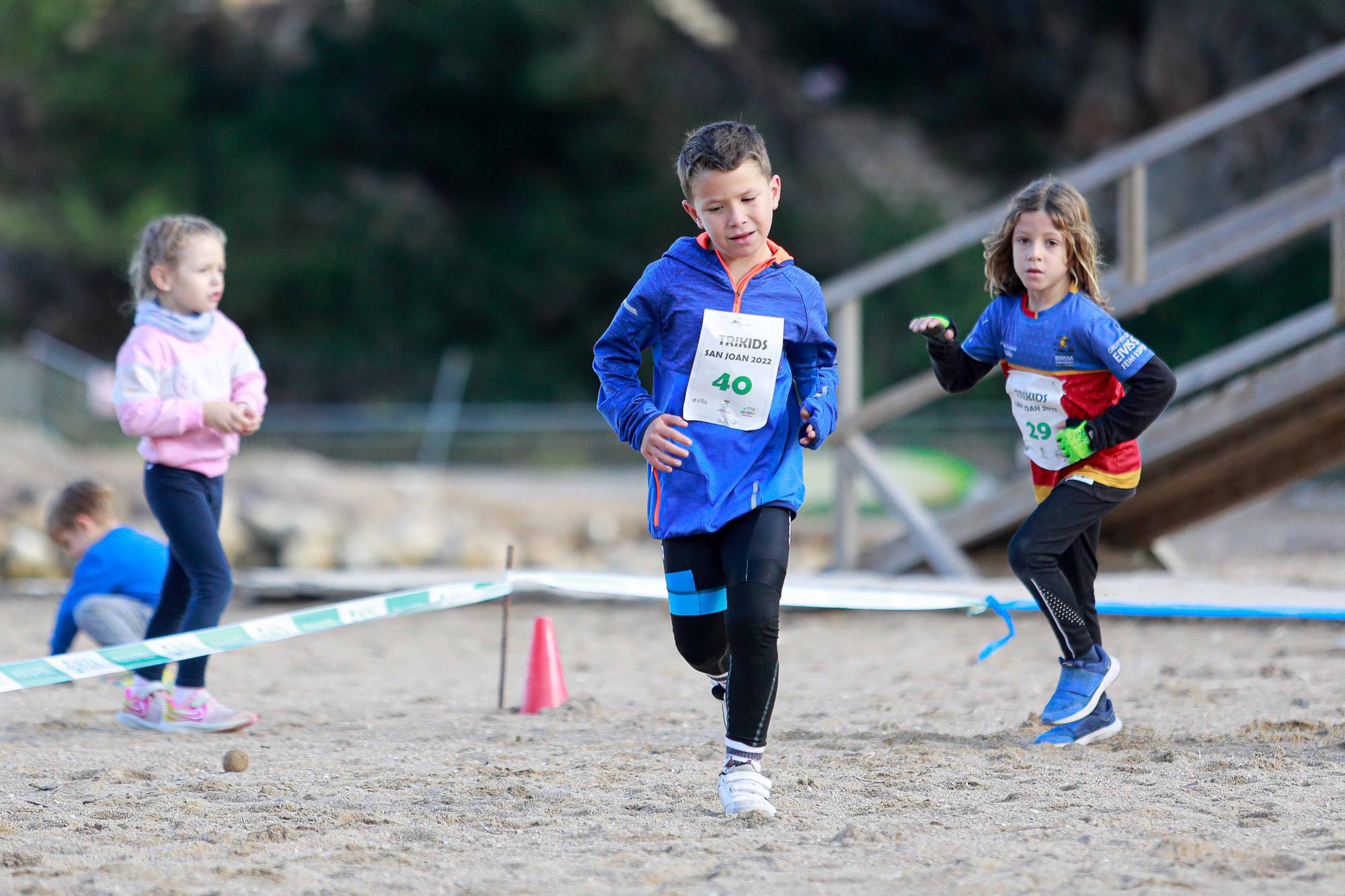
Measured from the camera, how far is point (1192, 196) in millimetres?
22938

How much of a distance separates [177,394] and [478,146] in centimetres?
2420

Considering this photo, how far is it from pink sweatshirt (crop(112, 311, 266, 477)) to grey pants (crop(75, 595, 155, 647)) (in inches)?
31.4

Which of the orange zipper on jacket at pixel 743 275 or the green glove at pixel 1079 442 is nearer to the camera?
the orange zipper on jacket at pixel 743 275

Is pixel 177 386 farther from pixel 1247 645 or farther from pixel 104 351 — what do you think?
pixel 104 351

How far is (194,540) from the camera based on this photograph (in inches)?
187

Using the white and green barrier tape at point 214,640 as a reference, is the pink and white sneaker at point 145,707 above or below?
below

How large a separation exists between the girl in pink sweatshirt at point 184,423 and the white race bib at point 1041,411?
7.97ft

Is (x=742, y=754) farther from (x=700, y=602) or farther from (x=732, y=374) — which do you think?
(x=732, y=374)

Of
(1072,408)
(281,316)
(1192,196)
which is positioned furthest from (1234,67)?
(1072,408)

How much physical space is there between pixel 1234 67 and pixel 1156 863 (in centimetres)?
2059

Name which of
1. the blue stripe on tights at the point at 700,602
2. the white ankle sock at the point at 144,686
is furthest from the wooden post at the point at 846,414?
the blue stripe on tights at the point at 700,602

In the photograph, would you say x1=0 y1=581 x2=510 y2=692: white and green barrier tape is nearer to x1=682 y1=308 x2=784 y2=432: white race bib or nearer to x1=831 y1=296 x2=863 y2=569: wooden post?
x1=682 y1=308 x2=784 y2=432: white race bib

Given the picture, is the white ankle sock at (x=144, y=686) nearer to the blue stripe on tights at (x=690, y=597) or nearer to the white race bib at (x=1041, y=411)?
the blue stripe on tights at (x=690, y=597)

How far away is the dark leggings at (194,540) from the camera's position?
4.75 m
